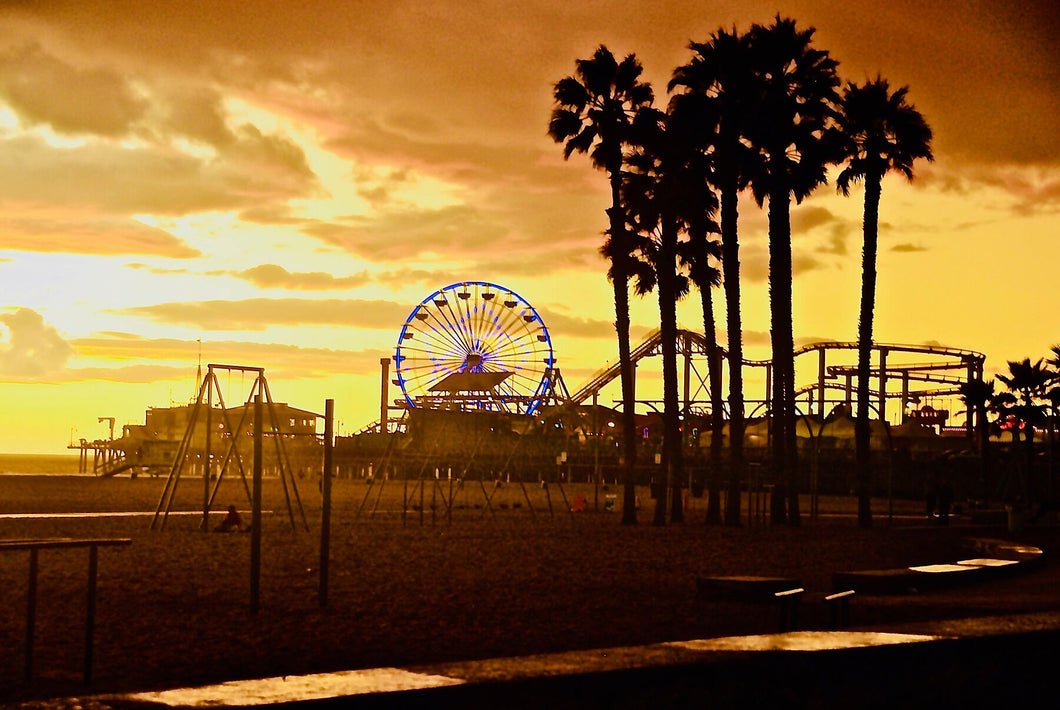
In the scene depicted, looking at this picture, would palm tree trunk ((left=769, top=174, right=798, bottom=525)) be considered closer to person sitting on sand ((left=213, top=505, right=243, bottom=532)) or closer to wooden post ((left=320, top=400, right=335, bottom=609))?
person sitting on sand ((left=213, top=505, right=243, bottom=532))

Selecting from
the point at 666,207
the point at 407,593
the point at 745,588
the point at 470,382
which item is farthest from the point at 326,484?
the point at 470,382

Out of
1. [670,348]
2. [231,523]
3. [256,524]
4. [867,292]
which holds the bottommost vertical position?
[231,523]

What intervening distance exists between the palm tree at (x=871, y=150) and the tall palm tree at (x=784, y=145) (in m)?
0.68

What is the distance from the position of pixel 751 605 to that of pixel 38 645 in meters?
7.48

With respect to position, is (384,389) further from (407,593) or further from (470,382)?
(407,593)

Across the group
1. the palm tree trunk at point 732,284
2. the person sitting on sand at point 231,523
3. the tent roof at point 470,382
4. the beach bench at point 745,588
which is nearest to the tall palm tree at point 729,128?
the palm tree trunk at point 732,284

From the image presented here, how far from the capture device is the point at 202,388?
28.8m

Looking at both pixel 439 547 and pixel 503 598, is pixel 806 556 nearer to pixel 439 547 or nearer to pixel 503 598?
pixel 439 547

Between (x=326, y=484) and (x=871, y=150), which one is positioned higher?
(x=871, y=150)

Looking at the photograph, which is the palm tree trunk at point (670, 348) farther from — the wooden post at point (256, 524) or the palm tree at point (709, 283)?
the wooden post at point (256, 524)

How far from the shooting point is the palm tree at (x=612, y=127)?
115 ft

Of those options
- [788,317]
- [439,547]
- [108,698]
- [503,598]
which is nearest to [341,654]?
[503,598]

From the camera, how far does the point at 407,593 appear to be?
51.0 ft

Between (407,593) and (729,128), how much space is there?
22.0 m
